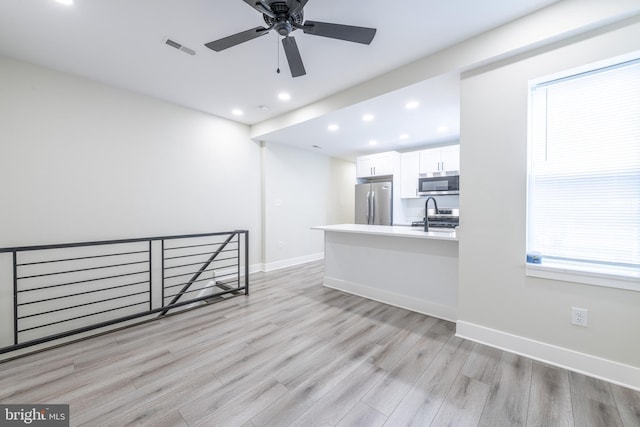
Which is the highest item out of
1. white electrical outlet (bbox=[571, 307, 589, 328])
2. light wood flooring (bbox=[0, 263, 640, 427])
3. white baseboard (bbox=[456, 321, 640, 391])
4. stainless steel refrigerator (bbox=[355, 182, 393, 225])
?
stainless steel refrigerator (bbox=[355, 182, 393, 225])

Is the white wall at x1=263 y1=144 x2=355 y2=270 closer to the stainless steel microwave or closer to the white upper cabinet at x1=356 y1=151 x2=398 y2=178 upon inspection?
the white upper cabinet at x1=356 y1=151 x2=398 y2=178

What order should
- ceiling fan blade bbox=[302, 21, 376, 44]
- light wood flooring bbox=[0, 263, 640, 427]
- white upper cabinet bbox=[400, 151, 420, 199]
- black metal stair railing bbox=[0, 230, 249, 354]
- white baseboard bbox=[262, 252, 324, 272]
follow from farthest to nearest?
white upper cabinet bbox=[400, 151, 420, 199]
white baseboard bbox=[262, 252, 324, 272]
black metal stair railing bbox=[0, 230, 249, 354]
ceiling fan blade bbox=[302, 21, 376, 44]
light wood flooring bbox=[0, 263, 640, 427]

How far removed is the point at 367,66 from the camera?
266 cm

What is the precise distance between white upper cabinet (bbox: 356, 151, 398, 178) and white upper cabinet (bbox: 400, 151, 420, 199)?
0.78 feet

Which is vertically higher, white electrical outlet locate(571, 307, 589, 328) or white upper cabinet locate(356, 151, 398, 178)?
white upper cabinet locate(356, 151, 398, 178)

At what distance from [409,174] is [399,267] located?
2845 millimetres

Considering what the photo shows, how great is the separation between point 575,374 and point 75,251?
4943mm

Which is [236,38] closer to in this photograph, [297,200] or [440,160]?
[297,200]

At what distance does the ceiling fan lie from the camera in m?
1.51

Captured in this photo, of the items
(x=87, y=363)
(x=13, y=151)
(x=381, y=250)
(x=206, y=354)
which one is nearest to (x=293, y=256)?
(x=381, y=250)

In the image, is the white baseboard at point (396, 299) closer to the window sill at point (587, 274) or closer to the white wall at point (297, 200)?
the window sill at point (587, 274)

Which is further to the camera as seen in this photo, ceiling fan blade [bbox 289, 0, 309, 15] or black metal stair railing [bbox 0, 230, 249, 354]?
Result: black metal stair railing [bbox 0, 230, 249, 354]

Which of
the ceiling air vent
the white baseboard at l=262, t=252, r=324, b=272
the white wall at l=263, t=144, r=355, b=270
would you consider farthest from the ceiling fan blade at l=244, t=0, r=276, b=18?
the white baseboard at l=262, t=252, r=324, b=272

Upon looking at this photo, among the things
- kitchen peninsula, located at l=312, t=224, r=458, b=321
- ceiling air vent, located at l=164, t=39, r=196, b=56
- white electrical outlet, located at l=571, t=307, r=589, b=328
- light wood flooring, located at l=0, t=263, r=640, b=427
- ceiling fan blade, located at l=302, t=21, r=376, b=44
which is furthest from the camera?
kitchen peninsula, located at l=312, t=224, r=458, b=321
